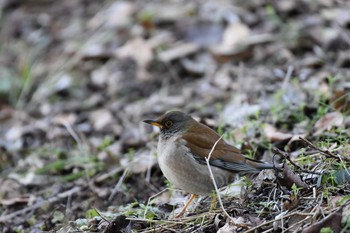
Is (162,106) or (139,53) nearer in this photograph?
(162,106)

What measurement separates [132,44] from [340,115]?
4.72m

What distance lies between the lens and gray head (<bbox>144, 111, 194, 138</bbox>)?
17.9ft

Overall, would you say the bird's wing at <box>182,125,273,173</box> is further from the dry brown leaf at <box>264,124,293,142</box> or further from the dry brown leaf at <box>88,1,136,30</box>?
the dry brown leaf at <box>88,1,136,30</box>

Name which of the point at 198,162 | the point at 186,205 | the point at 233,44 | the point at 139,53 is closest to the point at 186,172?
the point at 198,162

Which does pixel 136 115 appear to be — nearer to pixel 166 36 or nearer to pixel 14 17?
pixel 166 36

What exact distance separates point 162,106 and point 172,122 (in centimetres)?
287

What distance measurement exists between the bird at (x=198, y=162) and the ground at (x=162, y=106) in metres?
0.14

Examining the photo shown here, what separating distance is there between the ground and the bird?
0.46ft

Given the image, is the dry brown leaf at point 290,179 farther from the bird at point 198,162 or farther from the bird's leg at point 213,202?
the bird's leg at point 213,202

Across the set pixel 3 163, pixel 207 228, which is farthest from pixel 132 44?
pixel 207 228

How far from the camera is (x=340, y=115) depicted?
5855mm

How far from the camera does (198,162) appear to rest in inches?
202

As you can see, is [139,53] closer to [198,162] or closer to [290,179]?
[198,162]

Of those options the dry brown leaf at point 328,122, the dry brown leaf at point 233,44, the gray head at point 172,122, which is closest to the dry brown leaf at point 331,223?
the gray head at point 172,122
